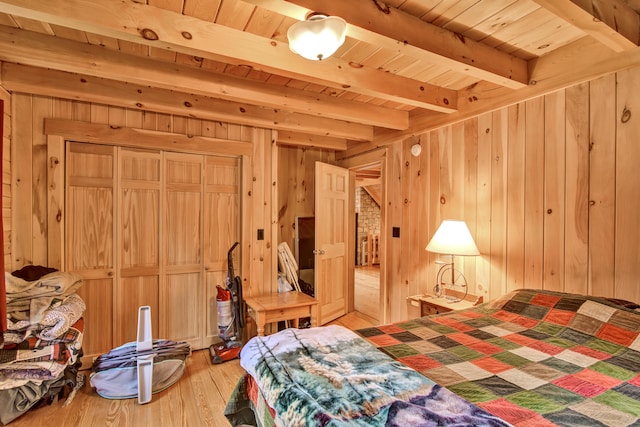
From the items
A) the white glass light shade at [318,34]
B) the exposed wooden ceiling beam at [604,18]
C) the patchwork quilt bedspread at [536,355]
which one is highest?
the exposed wooden ceiling beam at [604,18]

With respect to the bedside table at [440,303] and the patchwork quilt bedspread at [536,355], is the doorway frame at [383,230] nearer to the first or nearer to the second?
the bedside table at [440,303]

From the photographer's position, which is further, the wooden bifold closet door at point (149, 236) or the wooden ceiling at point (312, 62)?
the wooden bifold closet door at point (149, 236)

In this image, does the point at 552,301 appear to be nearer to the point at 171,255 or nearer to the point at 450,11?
the point at 450,11

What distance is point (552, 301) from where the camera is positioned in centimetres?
182

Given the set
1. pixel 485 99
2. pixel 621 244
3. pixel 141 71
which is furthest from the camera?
pixel 485 99

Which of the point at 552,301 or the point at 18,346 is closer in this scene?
the point at 552,301

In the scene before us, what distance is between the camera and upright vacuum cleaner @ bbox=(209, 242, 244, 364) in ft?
9.77

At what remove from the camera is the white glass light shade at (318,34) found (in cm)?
133

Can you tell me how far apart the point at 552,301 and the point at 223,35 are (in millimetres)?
2440

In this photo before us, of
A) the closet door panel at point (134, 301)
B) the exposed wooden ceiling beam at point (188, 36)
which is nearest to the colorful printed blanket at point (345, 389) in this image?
the exposed wooden ceiling beam at point (188, 36)

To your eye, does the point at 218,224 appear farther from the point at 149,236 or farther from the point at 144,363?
the point at 144,363

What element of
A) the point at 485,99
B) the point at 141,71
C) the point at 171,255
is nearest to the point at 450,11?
the point at 485,99

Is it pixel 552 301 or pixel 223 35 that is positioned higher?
pixel 223 35

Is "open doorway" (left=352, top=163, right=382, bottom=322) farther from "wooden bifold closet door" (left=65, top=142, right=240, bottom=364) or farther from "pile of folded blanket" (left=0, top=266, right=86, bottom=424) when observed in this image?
"pile of folded blanket" (left=0, top=266, right=86, bottom=424)
